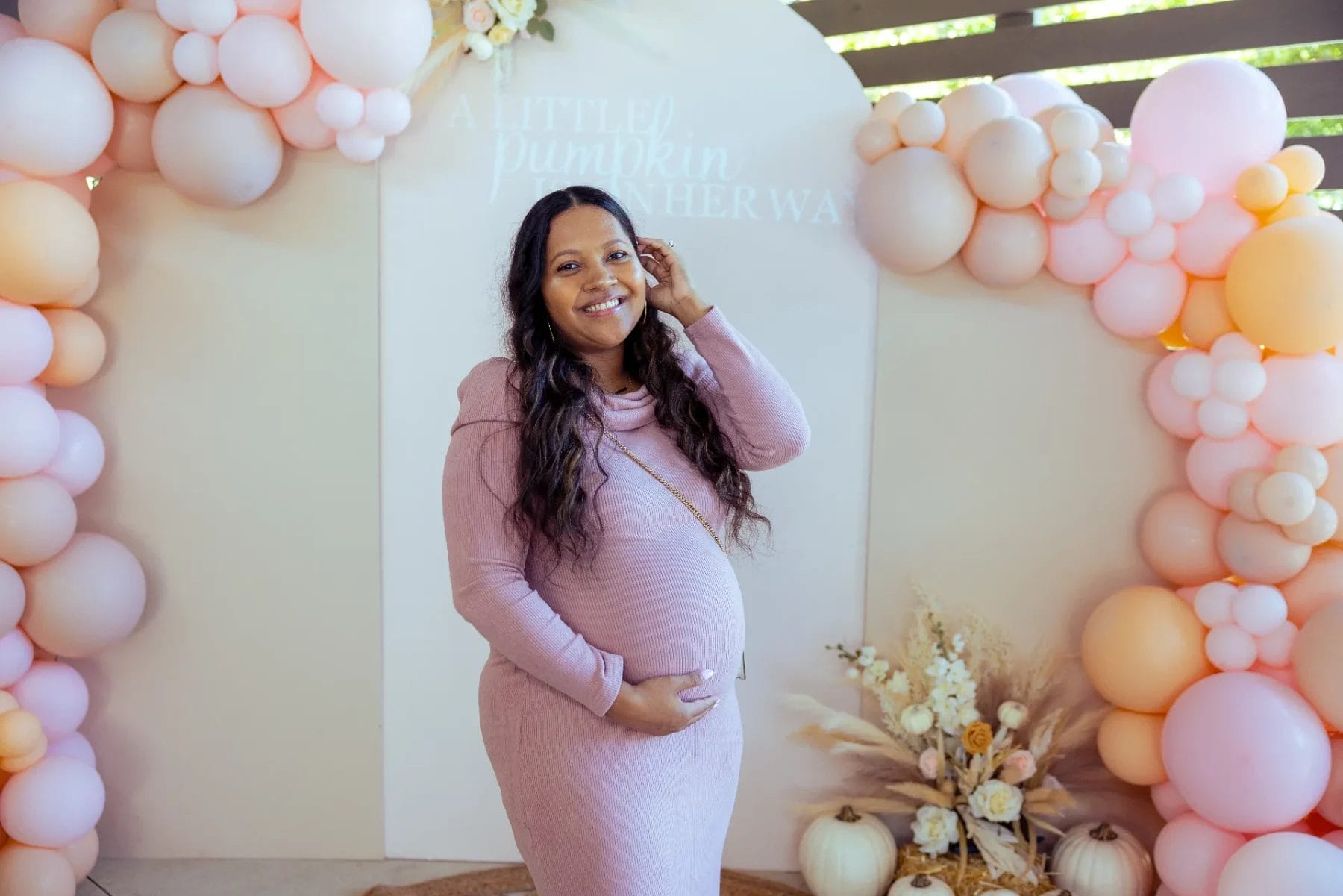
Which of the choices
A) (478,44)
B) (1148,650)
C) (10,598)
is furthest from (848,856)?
(478,44)

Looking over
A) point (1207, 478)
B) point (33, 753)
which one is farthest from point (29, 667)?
point (1207, 478)

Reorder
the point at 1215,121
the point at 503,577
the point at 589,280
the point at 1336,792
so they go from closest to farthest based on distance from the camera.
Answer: the point at 503,577 < the point at 589,280 < the point at 1336,792 < the point at 1215,121

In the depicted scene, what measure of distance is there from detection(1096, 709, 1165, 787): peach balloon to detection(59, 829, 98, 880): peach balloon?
2267 mm

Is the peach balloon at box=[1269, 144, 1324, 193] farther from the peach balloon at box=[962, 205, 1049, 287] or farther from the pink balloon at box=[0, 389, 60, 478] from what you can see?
the pink balloon at box=[0, 389, 60, 478]

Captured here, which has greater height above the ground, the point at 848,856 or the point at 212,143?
the point at 212,143

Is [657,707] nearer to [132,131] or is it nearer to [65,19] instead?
[132,131]

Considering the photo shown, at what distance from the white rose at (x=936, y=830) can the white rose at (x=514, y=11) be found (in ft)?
6.38

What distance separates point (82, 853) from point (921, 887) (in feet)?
6.07

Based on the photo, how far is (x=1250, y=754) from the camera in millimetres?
2182

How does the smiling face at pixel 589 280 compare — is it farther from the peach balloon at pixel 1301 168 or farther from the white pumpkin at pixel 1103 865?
the white pumpkin at pixel 1103 865

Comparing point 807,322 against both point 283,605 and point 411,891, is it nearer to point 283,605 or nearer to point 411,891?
point 283,605

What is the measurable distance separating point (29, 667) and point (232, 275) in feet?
3.16

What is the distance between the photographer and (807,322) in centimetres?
265

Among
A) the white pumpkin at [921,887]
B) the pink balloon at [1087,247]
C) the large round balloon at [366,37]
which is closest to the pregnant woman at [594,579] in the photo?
the large round balloon at [366,37]
